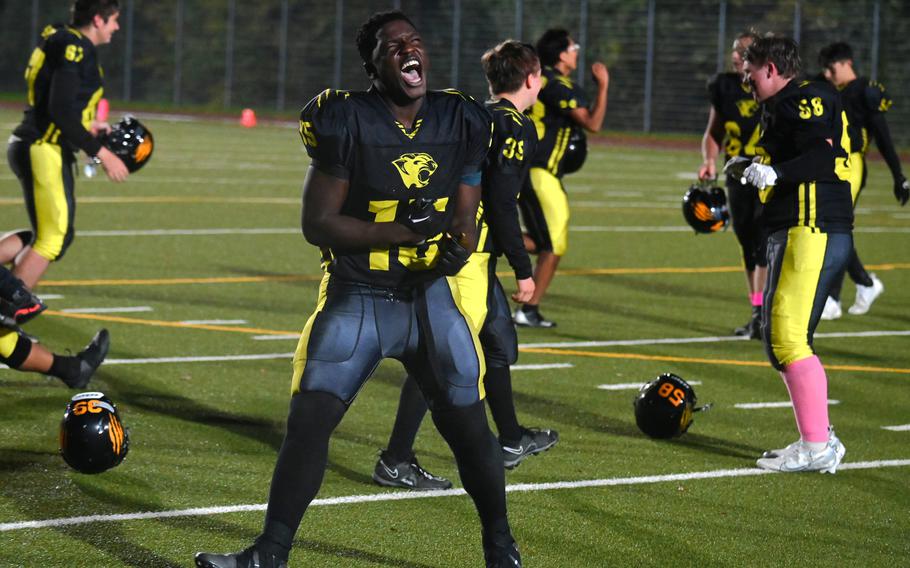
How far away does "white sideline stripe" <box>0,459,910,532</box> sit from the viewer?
5.43m

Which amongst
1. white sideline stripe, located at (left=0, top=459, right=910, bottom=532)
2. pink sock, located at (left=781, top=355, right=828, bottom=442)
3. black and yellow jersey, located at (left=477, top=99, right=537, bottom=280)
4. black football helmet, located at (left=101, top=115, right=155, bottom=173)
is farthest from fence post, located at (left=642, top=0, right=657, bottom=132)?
black and yellow jersey, located at (left=477, top=99, right=537, bottom=280)

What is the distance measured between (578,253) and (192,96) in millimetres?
29933

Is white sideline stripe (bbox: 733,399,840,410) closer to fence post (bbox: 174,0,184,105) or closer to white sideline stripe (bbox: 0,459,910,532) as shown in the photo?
white sideline stripe (bbox: 0,459,910,532)

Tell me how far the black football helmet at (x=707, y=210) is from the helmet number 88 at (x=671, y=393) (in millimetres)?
2629

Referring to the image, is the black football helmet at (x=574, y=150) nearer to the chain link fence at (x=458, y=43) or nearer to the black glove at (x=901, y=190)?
the black glove at (x=901, y=190)

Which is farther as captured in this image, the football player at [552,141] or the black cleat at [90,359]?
the football player at [552,141]

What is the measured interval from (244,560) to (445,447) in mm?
2329

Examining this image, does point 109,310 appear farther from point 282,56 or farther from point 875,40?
point 282,56

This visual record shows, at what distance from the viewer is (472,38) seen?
3819 centimetres

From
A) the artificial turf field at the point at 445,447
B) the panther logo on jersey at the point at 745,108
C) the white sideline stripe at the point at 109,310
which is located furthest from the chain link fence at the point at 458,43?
the white sideline stripe at the point at 109,310

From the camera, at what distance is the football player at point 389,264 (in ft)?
14.7

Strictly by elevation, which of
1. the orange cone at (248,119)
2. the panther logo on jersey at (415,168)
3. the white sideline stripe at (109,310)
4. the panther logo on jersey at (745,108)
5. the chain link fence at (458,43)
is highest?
the chain link fence at (458,43)

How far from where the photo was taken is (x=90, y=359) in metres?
7.55

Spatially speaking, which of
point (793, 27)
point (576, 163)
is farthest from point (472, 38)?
point (576, 163)
